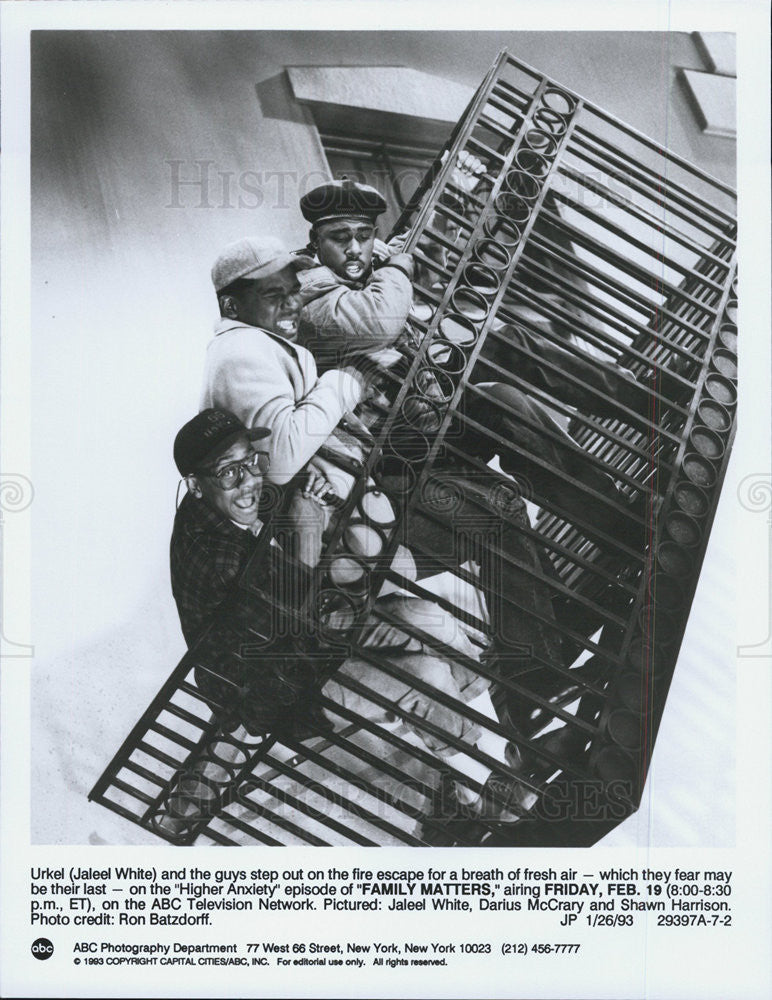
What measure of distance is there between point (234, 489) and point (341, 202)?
28.5 inches

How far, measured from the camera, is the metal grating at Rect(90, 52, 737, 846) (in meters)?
2.34

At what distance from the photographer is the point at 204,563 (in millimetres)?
2355

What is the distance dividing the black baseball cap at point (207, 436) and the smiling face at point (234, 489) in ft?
0.05

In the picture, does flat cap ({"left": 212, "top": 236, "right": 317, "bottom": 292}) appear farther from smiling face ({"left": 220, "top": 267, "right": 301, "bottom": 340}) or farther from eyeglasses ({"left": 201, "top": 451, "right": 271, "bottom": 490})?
eyeglasses ({"left": 201, "top": 451, "right": 271, "bottom": 490})

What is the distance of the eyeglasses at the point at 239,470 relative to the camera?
236 centimetres

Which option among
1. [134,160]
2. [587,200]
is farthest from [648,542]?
[134,160]

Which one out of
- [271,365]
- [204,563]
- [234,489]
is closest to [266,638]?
A: [204,563]

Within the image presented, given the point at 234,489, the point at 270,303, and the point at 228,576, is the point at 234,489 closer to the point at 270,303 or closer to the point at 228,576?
the point at 228,576

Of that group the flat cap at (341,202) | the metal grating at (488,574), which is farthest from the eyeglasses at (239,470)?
the flat cap at (341,202)

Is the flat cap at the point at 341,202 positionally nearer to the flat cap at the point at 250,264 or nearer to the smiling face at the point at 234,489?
the flat cap at the point at 250,264

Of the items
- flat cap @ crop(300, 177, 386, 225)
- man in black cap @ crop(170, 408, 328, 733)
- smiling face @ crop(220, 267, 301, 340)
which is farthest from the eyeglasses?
flat cap @ crop(300, 177, 386, 225)

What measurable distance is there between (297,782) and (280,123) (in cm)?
156

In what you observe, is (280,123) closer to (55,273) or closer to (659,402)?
(55,273)

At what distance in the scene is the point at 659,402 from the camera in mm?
2453
